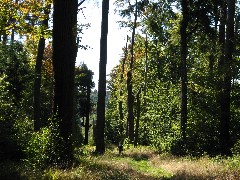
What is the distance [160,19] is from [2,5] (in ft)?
43.1

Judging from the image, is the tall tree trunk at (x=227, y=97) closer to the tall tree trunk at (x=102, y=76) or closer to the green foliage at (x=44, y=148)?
the tall tree trunk at (x=102, y=76)

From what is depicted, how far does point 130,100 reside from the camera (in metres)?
36.7

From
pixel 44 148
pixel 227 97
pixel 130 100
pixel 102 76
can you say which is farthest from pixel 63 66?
pixel 130 100

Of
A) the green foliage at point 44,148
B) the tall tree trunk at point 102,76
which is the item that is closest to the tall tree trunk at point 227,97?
the tall tree trunk at point 102,76

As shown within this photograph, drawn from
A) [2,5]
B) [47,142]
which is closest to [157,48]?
[2,5]

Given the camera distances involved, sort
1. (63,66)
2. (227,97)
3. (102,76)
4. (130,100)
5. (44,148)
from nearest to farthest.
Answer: (44,148) → (63,66) → (227,97) → (102,76) → (130,100)

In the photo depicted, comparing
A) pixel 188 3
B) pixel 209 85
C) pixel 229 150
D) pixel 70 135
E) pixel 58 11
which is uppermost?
pixel 188 3

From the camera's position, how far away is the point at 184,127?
21391 millimetres

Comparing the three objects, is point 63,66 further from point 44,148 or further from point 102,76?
point 102,76

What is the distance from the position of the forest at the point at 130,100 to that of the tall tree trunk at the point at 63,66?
3cm

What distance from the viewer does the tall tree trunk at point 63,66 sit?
33.5ft

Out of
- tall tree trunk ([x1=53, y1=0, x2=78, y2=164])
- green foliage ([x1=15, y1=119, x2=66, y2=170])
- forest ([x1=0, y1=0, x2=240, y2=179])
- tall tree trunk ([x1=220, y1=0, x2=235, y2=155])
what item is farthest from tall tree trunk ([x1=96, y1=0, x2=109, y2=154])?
green foliage ([x1=15, y1=119, x2=66, y2=170])

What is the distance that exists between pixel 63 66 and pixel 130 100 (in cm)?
2657

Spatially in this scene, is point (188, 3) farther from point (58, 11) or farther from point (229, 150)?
point (58, 11)
